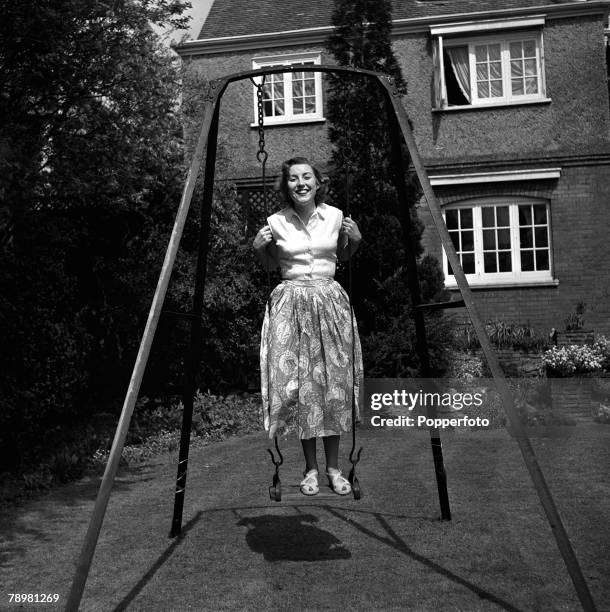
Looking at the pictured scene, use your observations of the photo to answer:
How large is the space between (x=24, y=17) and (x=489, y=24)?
36.3 ft

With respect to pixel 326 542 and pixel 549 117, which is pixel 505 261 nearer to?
pixel 549 117

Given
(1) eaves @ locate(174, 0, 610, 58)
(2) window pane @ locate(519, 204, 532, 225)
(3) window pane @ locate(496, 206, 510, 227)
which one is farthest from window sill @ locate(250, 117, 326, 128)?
(2) window pane @ locate(519, 204, 532, 225)

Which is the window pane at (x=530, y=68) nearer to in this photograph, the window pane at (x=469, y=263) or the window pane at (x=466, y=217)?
the window pane at (x=466, y=217)

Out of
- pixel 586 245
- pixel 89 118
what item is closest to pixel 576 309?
pixel 586 245

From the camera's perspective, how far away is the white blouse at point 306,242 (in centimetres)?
469

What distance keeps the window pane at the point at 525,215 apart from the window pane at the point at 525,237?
0.12 meters

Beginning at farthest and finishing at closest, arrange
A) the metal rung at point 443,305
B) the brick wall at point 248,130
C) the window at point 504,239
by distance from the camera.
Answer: the brick wall at point 248,130 → the window at point 504,239 → the metal rung at point 443,305

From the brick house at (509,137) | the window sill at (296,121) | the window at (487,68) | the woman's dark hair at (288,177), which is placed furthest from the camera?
the window sill at (296,121)

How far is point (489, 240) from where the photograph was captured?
Answer: 1512 centimetres

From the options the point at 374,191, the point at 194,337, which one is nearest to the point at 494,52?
the point at 374,191

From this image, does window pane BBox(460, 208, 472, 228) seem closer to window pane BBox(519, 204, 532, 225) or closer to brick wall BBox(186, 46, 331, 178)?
window pane BBox(519, 204, 532, 225)

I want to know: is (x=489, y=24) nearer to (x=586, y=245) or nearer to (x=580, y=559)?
(x=586, y=245)

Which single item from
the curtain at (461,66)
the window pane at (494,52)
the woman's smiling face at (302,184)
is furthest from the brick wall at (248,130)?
the woman's smiling face at (302,184)

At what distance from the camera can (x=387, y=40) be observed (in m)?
12.4
